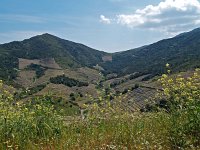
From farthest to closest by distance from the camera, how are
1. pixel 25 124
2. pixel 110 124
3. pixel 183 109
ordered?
pixel 110 124 → pixel 25 124 → pixel 183 109

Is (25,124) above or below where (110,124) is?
above

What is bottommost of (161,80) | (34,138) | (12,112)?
(34,138)

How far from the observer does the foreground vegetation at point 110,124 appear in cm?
609

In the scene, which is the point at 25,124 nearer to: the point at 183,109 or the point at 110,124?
the point at 110,124

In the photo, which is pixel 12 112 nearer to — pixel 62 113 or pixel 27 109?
pixel 27 109

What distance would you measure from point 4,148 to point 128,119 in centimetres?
257

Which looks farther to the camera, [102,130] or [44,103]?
[44,103]

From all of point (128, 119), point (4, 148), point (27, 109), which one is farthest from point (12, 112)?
point (128, 119)

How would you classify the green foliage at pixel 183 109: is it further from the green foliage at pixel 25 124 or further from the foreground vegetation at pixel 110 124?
the green foliage at pixel 25 124

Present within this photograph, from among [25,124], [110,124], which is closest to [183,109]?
[110,124]

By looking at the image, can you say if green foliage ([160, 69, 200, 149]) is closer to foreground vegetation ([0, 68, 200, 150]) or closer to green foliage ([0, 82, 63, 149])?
foreground vegetation ([0, 68, 200, 150])

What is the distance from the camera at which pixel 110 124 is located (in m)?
7.31

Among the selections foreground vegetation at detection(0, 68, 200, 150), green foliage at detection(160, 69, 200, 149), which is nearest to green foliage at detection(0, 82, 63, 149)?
foreground vegetation at detection(0, 68, 200, 150)

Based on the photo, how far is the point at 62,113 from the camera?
7859mm
